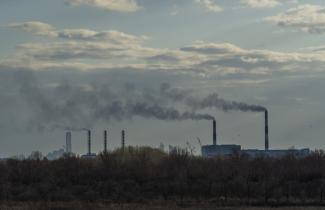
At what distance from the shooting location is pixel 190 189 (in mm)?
57219

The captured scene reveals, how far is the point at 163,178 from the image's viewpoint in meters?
60.8

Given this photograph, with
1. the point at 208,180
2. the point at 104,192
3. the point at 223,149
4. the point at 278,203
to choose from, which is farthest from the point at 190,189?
the point at 223,149

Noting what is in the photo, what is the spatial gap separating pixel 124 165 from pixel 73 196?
1030 centimetres

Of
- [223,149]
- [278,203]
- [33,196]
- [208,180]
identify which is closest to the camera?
[278,203]

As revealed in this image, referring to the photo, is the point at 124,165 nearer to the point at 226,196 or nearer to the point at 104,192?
the point at 104,192

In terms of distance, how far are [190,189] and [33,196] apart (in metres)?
11.7

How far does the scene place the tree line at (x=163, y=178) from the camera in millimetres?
54688

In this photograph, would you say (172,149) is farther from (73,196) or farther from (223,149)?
(223,149)

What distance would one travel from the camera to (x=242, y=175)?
196 feet

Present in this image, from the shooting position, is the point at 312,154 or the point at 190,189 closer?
the point at 190,189

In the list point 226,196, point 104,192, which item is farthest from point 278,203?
point 104,192

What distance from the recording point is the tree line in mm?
54688

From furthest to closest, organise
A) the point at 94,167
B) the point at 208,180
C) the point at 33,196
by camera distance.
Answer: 1. the point at 94,167
2. the point at 208,180
3. the point at 33,196

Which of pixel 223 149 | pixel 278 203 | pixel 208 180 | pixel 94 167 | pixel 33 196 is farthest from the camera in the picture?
pixel 223 149
